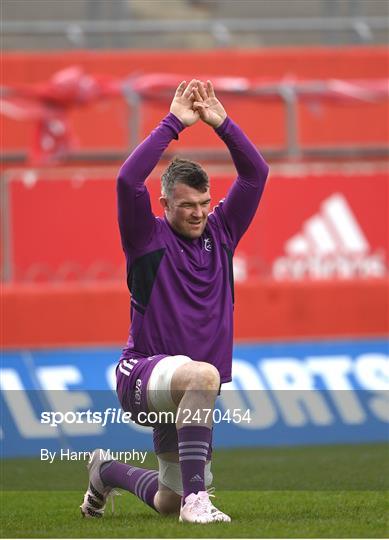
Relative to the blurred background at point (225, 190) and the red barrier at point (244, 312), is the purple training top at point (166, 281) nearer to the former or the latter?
the blurred background at point (225, 190)

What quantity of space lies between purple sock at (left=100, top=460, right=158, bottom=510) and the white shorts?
2.43 ft

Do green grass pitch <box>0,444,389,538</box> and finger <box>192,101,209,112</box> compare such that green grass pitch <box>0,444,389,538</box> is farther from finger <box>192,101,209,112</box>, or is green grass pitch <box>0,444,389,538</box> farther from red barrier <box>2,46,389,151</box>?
red barrier <box>2,46,389,151</box>

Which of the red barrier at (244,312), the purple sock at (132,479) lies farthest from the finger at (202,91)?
the red barrier at (244,312)

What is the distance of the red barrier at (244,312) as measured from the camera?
41.5ft

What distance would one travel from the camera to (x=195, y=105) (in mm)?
6785

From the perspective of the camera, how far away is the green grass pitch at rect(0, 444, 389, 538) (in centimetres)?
638

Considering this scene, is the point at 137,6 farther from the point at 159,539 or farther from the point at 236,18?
the point at 159,539

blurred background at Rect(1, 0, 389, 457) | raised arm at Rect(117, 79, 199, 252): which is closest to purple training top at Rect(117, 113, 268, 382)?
raised arm at Rect(117, 79, 199, 252)

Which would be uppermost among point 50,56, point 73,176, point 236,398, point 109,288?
point 50,56

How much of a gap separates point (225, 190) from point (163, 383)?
826 centimetres

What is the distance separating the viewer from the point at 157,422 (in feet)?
22.2

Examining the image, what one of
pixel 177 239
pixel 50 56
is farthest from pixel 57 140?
pixel 177 239

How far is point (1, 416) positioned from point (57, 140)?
6590 millimetres

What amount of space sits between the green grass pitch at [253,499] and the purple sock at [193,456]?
197 millimetres
